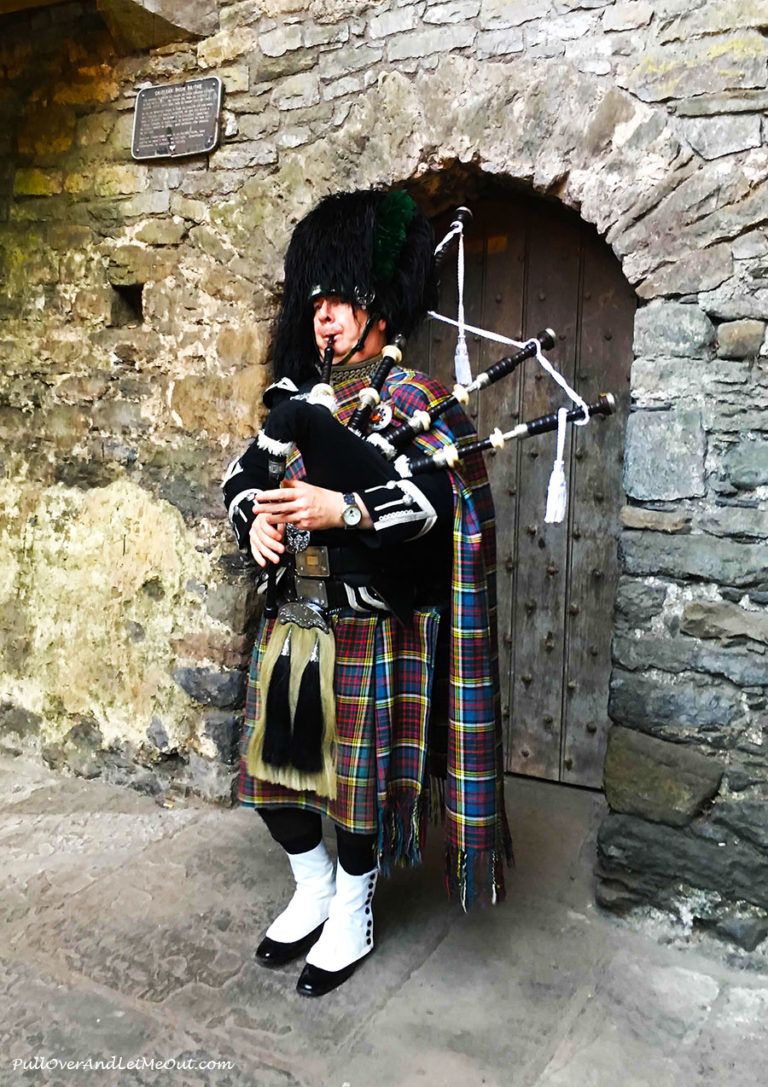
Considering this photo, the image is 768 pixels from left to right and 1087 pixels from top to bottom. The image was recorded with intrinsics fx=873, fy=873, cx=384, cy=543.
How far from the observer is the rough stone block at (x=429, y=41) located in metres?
2.30

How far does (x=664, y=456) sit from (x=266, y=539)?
975mm

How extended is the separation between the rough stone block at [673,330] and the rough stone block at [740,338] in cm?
3

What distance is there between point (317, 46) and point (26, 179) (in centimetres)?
119

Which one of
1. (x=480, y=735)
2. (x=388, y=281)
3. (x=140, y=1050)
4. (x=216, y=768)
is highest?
(x=388, y=281)

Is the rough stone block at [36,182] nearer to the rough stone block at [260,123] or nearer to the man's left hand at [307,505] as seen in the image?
the rough stone block at [260,123]

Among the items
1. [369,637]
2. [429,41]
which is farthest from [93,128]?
[369,637]

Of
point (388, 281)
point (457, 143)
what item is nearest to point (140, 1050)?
Answer: point (388, 281)

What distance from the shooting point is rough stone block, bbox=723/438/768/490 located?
197 cm

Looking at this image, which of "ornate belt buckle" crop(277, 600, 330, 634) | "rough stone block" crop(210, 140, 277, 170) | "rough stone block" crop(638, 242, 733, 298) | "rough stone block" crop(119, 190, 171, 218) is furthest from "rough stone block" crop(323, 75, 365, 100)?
"ornate belt buckle" crop(277, 600, 330, 634)

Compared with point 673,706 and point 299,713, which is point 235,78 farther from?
point 673,706

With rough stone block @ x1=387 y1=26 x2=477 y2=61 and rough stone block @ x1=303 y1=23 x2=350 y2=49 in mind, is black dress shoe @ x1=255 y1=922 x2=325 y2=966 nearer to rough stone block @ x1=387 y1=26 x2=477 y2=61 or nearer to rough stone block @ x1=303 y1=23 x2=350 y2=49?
rough stone block @ x1=387 y1=26 x2=477 y2=61

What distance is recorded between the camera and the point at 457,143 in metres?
2.31

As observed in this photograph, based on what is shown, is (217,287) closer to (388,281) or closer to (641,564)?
(388,281)

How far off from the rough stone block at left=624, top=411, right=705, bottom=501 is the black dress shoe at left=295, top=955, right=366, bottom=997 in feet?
4.26
